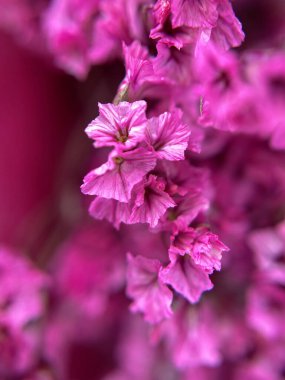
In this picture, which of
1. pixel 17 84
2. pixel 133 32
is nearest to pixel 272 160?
pixel 133 32

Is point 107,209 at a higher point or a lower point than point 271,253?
higher

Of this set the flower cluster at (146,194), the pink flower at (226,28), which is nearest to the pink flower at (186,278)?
the flower cluster at (146,194)

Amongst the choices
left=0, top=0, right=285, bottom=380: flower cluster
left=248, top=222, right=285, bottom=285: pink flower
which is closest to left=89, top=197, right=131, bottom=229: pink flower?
left=0, top=0, right=285, bottom=380: flower cluster

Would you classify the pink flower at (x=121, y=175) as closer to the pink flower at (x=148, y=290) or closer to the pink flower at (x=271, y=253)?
the pink flower at (x=148, y=290)

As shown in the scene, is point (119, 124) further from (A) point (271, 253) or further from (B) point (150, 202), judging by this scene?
(A) point (271, 253)

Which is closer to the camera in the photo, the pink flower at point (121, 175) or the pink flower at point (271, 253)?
the pink flower at point (121, 175)

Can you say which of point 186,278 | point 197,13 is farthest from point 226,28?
point 186,278

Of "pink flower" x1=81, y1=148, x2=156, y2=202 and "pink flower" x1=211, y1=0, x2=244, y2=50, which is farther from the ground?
"pink flower" x1=211, y1=0, x2=244, y2=50

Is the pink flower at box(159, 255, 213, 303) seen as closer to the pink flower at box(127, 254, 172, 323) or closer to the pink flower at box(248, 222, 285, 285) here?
the pink flower at box(127, 254, 172, 323)
